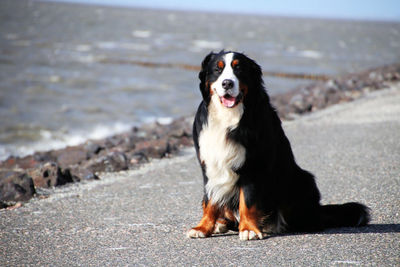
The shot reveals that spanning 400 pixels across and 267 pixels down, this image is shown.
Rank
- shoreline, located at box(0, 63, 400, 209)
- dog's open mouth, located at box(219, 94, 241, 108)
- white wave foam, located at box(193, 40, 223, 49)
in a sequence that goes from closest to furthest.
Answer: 1. dog's open mouth, located at box(219, 94, 241, 108)
2. shoreline, located at box(0, 63, 400, 209)
3. white wave foam, located at box(193, 40, 223, 49)

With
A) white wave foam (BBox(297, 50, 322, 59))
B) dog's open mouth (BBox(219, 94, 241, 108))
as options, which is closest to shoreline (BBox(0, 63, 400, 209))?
dog's open mouth (BBox(219, 94, 241, 108))

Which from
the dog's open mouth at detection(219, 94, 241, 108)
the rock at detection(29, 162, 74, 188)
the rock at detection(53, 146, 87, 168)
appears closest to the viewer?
the dog's open mouth at detection(219, 94, 241, 108)

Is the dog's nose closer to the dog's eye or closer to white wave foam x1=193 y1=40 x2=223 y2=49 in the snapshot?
the dog's eye

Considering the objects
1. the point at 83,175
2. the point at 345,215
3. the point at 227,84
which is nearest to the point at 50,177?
the point at 83,175

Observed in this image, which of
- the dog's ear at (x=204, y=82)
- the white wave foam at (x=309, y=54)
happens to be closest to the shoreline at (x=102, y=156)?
the dog's ear at (x=204, y=82)

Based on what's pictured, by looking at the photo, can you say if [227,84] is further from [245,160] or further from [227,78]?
[245,160]

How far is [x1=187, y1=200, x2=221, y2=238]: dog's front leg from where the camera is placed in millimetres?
4102

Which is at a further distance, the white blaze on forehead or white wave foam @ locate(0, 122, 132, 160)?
white wave foam @ locate(0, 122, 132, 160)

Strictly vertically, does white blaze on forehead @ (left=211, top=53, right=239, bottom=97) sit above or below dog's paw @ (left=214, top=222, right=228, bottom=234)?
above

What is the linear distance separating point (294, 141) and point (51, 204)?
4.07 meters

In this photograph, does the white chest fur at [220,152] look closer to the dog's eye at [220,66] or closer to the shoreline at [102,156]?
Answer: the dog's eye at [220,66]

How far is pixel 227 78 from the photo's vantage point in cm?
380

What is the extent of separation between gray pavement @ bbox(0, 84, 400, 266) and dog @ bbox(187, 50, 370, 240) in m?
0.16

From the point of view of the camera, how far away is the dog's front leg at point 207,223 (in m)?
→ 4.10
